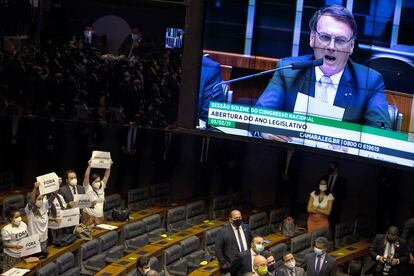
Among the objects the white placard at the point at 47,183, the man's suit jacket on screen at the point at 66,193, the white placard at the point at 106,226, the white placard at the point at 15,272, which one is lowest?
the white placard at the point at 15,272

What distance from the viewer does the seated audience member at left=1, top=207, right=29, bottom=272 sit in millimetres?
12516

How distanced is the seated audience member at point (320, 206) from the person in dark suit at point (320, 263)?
2713 mm

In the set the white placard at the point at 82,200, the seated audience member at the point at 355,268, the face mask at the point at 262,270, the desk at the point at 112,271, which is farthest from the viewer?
the white placard at the point at 82,200

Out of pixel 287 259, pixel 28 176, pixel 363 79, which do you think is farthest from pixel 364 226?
pixel 28 176

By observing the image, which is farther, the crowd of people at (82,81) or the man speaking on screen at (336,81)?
the crowd of people at (82,81)

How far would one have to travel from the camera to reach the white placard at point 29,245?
1253 centimetres

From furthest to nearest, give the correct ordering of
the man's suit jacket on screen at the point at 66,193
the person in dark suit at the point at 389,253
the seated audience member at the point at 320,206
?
the seated audience member at the point at 320,206 < the man's suit jacket on screen at the point at 66,193 < the person in dark suit at the point at 389,253

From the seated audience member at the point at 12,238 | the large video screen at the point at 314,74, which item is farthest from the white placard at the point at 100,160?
the seated audience member at the point at 12,238

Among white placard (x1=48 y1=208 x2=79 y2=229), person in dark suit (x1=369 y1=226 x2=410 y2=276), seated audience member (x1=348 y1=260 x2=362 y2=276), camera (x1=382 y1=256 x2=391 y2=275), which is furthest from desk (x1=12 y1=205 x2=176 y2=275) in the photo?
camera (x1=382 y1=256 x2=391 y2=275)

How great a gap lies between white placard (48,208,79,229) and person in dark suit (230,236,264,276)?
261 centimetres

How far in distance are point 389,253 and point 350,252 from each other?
5.39ft

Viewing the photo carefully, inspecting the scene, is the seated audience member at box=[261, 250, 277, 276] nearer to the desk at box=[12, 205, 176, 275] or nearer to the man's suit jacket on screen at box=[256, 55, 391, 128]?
the desk at box=[12, 205, 176, 275]

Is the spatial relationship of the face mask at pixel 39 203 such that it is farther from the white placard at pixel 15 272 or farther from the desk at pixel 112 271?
the desk at pixel 112 271

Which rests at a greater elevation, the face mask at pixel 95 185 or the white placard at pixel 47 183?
the white placard at pixel 47 183
